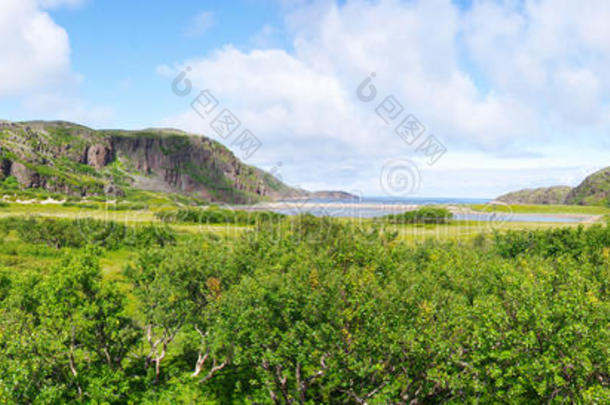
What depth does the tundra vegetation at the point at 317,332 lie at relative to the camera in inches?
680

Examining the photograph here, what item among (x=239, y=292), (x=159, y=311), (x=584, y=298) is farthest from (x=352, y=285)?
(x=159, y=311)

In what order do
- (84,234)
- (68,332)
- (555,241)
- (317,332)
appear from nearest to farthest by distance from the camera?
1. (317,332)
2. (68,332)
3. (555,241)
4. (84,234)

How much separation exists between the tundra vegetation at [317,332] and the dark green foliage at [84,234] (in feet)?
222

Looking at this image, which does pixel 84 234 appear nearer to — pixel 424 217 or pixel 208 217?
pixel 208 217

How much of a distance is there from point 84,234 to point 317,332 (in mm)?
104886

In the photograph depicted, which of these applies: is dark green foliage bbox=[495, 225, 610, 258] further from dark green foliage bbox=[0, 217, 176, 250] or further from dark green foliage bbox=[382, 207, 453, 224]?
dark green foliage bbox=[0, 217, 176, 250]

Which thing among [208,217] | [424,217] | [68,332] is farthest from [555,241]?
[208,217]

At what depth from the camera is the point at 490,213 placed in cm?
18088

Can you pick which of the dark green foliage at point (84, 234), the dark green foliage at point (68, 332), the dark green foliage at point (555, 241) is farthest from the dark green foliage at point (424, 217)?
the dark green foliage at point (68, 332)

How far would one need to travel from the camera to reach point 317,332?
62.3 feet

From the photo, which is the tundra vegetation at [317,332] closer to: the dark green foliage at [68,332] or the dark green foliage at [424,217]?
the dark green foliage at [68,332]

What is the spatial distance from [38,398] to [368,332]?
1741cm

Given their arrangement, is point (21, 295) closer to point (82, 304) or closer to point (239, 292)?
point (82, 304)

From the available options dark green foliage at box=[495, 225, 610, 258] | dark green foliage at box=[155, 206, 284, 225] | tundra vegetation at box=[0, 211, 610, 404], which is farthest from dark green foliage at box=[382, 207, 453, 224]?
tundra vegetation at box=[0, 211, 610, 404]
